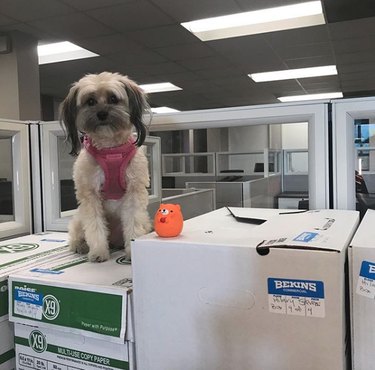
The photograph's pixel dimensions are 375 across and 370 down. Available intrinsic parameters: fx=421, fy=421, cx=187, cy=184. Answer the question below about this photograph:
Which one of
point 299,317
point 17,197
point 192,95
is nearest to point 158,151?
point 17,197

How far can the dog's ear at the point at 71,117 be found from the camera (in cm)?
118

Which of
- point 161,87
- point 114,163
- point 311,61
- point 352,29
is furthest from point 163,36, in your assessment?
point 114,163

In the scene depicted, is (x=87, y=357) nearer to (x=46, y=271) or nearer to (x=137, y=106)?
(x=46, y=271)

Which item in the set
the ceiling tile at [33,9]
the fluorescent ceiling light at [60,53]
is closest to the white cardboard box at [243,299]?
the ceiling tile at [33,9]

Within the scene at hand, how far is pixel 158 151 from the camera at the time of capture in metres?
1.86


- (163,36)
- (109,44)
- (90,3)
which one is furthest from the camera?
(109,44)

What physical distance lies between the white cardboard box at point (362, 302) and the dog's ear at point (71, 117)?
834 millimetres

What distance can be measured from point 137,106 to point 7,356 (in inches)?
27.7

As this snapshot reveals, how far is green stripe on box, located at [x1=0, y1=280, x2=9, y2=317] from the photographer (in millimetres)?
891

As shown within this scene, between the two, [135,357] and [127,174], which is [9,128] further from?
[135,357]

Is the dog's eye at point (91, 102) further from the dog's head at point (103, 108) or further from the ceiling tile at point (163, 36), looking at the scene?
the ceiling tile at point (163, 36)

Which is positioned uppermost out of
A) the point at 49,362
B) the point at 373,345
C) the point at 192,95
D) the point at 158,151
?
the point at 192,95

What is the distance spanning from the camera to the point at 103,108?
3.74 ft

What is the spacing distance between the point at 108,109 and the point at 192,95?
6572mm
